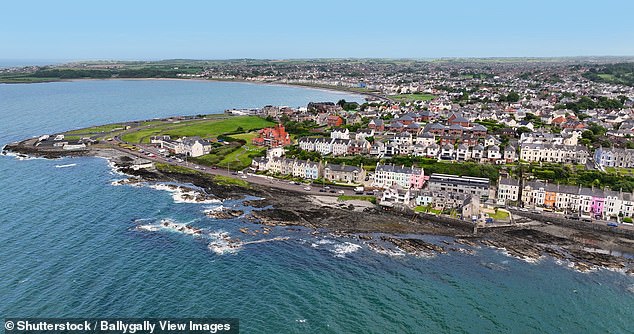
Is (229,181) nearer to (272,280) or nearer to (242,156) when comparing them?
(242,156)

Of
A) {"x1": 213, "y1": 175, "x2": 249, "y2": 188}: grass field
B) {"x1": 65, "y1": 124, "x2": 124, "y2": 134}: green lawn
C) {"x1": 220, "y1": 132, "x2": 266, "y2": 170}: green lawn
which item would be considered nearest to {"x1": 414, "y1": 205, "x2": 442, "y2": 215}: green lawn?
{"x1": 213, "y1": 175, "x2": 249, "y2": 188}: grass field

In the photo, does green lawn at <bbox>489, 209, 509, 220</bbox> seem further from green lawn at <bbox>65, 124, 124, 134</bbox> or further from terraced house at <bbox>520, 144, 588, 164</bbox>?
green lawn at <bbox>65, 124, 124, 134</bbox>

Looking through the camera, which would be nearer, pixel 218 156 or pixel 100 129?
pixel 218 156

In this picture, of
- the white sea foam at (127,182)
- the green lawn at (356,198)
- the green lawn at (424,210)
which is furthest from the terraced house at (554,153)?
the white sea foam at (127,182)

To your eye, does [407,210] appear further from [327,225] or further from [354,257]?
[354,257]

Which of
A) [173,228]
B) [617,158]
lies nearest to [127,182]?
[173,228]

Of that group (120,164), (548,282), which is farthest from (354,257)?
(120,164)

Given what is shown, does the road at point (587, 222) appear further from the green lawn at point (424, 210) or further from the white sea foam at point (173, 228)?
the white sea foam at point (173, 228)
